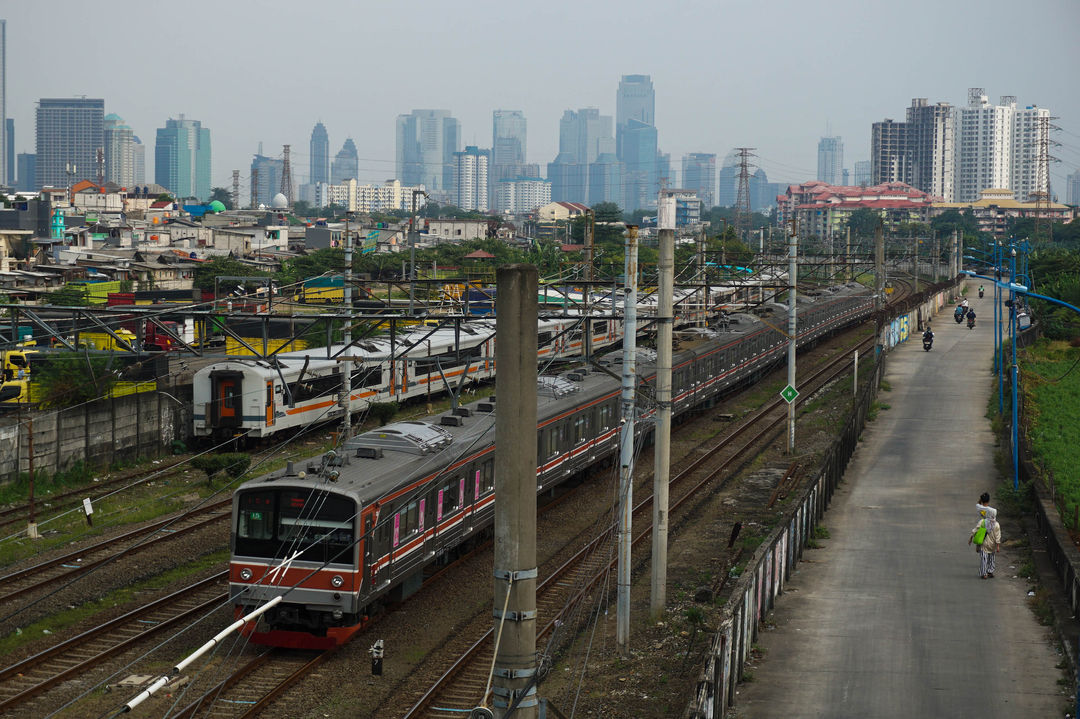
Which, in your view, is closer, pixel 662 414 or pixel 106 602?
pixel 662 414

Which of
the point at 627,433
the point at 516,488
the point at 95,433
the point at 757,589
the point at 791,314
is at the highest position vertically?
the point at 791,314

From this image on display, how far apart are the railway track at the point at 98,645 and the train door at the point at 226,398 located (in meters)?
12.3

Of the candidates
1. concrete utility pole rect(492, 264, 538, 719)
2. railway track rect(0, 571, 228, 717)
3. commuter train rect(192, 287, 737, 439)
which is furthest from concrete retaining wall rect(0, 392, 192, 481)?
concrete utility pole rect(492, 264, 538, 719)

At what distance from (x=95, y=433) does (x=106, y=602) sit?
11.2 meters

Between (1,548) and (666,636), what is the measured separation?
12723 millimetres

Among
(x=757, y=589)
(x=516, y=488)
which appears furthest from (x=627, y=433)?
(x=516, y=488)

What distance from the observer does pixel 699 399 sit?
124 feet

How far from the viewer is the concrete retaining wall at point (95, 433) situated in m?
26.8

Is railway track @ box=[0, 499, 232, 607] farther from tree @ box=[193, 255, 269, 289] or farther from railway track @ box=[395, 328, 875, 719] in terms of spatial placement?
tree @ box=[193, 255, 269, 289]

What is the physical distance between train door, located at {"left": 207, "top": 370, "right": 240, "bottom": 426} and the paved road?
1595 centimetres

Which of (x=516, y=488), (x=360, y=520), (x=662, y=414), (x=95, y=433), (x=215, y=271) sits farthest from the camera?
(x=215, y=271)

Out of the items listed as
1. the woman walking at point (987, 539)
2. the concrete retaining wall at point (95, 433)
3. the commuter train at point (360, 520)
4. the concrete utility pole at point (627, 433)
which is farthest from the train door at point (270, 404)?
the woman walking at point (987, 539)

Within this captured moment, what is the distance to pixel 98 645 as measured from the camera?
53.8ft

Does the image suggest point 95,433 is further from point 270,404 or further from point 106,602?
point 106,602
